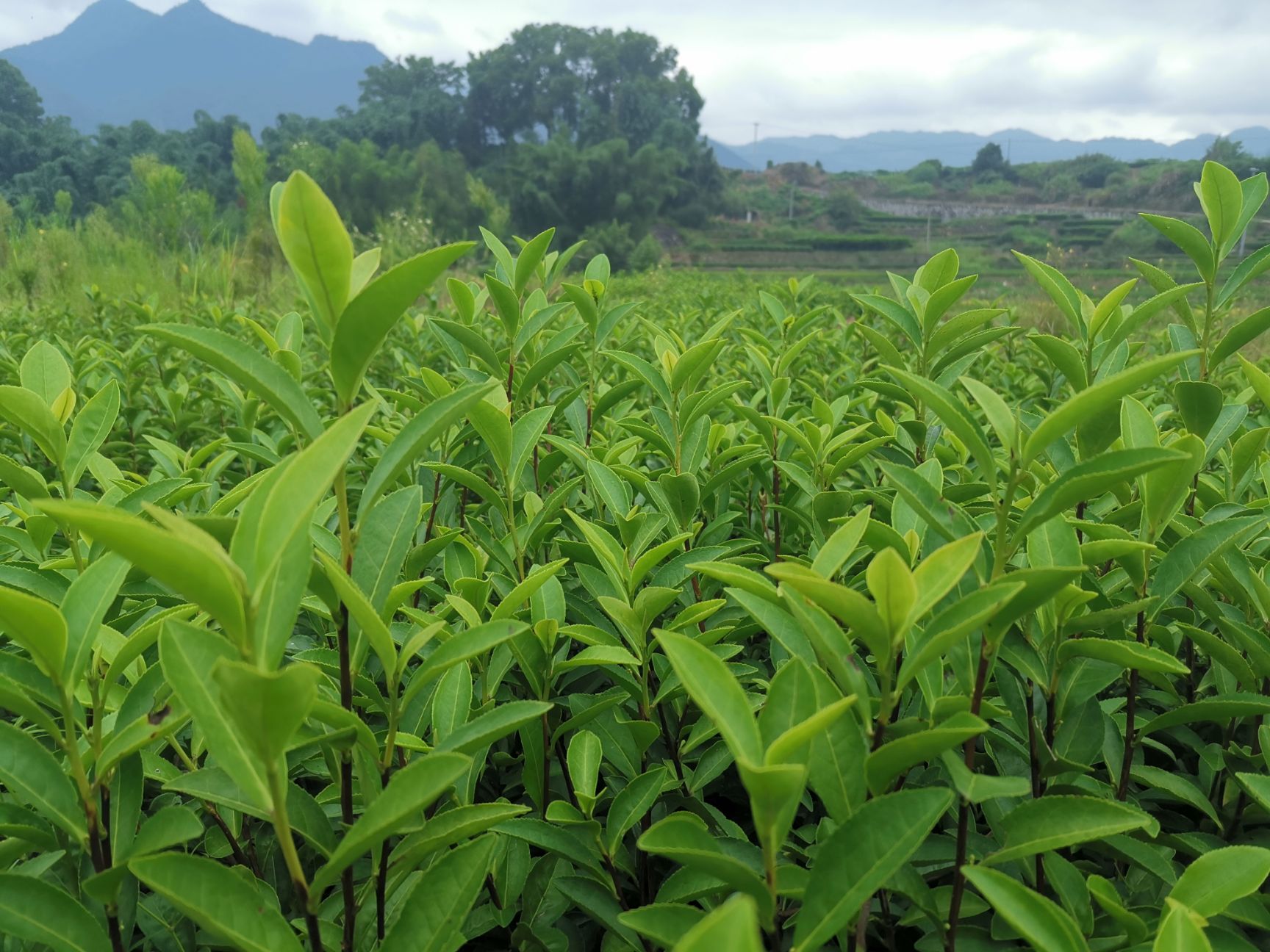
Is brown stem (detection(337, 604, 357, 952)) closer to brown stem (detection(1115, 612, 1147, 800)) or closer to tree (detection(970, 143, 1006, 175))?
brown stem (detection(1115, 612, 1147, 800))

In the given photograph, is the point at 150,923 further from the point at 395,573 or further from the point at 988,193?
the point at 988,193

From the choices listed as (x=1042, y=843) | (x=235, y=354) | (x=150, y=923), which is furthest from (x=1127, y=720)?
(x=150, y=923)

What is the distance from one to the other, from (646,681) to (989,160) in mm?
101358

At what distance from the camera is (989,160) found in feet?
290

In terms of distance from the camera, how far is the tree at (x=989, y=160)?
8750cm

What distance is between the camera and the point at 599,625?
1.50 meters

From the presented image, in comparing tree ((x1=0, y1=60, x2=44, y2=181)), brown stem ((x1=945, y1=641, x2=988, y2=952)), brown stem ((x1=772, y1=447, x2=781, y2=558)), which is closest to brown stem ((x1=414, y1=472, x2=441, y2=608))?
brown stem ((x1=772, y1=447, x2=781, y2=558))

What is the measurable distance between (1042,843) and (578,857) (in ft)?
1.90

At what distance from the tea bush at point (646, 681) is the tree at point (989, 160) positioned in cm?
9877

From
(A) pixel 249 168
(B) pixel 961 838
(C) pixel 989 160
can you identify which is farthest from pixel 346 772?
(C) pixel 989 160

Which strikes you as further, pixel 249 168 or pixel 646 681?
pixel 249 168

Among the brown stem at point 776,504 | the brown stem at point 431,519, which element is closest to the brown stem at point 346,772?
the brown stem at point 431,519

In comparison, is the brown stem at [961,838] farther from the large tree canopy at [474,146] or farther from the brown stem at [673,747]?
the large tree canopy at [474,146]

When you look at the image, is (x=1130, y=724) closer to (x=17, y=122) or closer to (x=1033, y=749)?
(x=1033, y=749)
